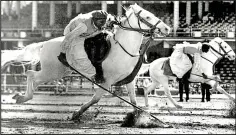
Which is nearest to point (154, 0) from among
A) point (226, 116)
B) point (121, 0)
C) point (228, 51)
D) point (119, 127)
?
point (121, 0)

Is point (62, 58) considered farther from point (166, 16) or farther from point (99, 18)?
point (166, 16)

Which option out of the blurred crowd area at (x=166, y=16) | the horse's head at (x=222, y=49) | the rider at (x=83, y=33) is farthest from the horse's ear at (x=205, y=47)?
the blurred crowd area at (x=166, y=16)

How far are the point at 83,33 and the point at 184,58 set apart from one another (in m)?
6.61

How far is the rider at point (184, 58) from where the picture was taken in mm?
16266

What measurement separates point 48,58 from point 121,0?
3228 cm

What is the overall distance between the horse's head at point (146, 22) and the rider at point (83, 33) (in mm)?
494

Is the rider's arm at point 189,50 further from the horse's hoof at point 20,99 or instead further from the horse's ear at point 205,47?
the horse's hoof at point 20,99

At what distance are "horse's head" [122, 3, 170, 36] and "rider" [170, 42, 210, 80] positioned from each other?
6.10 metres

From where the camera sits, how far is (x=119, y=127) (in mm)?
9523

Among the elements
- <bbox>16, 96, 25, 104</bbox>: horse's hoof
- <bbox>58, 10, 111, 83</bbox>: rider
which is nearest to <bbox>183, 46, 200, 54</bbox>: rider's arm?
<bbox>58, 10, 111, 83</bbox>: rider

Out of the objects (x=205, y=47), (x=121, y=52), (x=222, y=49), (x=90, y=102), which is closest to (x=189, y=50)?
(x=205, y=47)

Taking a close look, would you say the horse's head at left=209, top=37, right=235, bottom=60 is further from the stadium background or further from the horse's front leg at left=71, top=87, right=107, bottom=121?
the stadium background

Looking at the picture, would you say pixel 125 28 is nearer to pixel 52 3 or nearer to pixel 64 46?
pixel 64 46

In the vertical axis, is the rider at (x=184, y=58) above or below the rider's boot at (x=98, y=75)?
above
